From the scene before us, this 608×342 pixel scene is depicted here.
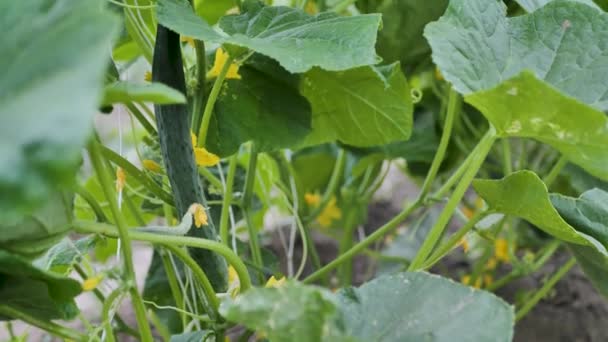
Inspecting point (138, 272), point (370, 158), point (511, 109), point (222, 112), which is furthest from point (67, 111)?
point (138, 272)

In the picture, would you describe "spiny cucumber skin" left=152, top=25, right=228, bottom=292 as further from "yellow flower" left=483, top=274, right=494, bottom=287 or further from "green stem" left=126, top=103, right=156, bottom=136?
"yellow flower" left=483, top=274, right=494, bottom=287

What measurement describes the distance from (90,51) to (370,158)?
2.41 feet

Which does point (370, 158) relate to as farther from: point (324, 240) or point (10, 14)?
point (10, 14)

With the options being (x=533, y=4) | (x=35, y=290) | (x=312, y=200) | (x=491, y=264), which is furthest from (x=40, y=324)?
(x=491, y=264)

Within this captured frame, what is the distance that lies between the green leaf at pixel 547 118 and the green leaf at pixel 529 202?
34mm

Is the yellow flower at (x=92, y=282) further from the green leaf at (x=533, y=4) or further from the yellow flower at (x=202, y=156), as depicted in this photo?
the green leaf at (x=533, y=4)

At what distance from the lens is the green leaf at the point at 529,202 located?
546 millimetres

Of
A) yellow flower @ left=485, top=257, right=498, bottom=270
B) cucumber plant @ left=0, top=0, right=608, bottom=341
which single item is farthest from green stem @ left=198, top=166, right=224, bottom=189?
yellow flower @ left=485, top=257, right=498, bottom=270

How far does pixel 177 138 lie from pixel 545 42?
302 mm

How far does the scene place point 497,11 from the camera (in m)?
0.60

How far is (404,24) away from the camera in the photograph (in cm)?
88

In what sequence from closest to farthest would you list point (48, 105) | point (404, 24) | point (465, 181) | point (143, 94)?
Result: point (48, 105), point (143, 94), point (465, 181), point (404, 24)

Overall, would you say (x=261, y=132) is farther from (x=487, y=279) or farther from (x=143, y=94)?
(x=487, y=279)

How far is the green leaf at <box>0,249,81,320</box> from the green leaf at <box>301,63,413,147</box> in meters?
0.33
